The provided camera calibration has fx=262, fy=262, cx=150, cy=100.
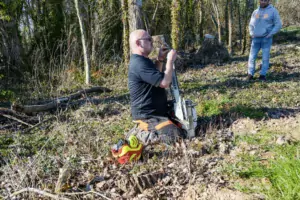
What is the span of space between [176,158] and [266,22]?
196 inches

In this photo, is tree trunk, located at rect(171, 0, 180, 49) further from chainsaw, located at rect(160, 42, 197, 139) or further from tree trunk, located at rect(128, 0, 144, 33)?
chainsaw, located at rect(160, 42, 197, 139)

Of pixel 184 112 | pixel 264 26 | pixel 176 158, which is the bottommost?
pixel 176 158

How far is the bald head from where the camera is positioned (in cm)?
375

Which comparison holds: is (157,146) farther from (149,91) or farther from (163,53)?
(163,53)

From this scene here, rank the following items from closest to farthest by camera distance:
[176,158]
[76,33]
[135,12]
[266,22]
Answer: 1. [176,158]
2. [266,22]
3. [135,12]
4. [76,33]

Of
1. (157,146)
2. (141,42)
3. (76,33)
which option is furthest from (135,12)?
(76,33)

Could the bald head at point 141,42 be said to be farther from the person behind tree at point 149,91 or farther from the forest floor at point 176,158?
the forest floor at point 176,158

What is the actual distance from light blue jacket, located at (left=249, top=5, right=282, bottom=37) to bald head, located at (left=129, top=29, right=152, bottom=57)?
412 centimetres

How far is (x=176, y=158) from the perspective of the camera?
335 cm

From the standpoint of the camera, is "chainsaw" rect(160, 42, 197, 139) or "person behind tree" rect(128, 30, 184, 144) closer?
"person behind tree" rect(128, 30, 184, 144)

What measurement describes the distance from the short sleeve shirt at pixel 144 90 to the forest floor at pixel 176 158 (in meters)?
0.60

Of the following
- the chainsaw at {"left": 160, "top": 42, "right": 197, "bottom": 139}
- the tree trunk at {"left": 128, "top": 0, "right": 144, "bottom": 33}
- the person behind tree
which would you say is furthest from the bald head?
the tree trunk at {"left": 128, "top": 0, "right": 144, "bottom": 33}

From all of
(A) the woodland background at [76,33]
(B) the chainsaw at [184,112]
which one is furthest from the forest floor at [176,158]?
(A) the woodland background at [76,33]

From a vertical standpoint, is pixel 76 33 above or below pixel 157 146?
above
